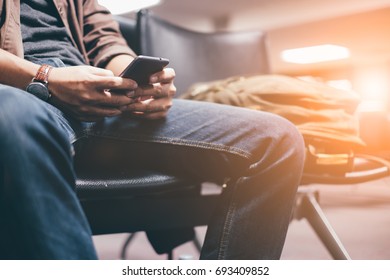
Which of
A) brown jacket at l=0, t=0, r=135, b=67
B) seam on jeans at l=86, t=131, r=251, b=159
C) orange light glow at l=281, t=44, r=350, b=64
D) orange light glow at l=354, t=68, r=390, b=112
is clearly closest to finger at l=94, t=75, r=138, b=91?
seam on jeans at l=86, t=131, r=251, b=159

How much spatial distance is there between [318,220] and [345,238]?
0.83 ft

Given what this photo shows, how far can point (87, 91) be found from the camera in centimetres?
65

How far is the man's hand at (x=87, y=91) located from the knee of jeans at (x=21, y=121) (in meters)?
0.12

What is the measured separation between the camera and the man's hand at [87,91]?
641 mm

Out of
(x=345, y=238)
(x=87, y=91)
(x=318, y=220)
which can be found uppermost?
(x=87, y=91)

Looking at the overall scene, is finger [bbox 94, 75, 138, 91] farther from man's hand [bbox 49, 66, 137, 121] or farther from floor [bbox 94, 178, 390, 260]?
floor [bbox 94, 178, 390, 260]

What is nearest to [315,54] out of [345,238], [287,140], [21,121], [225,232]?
[345,238]

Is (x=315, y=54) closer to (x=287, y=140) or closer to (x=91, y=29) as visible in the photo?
(x=91, y=29)

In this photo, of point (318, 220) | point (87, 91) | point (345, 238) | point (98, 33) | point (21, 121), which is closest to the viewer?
point (21, 121)

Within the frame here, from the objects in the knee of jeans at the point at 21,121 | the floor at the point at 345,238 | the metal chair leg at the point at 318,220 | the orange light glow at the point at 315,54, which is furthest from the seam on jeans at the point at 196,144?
the orange light glow at the point at 315,54
